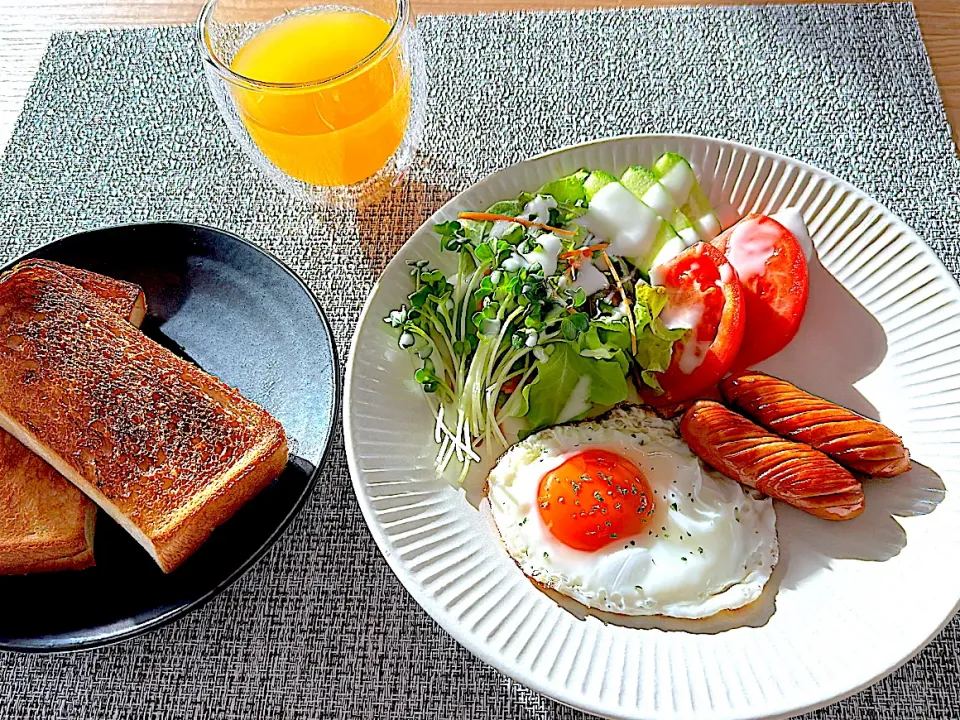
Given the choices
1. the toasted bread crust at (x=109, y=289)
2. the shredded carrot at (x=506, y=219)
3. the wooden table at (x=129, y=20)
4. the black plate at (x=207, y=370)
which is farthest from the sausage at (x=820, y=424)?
the toasted bread crust at (x=109, y=289)

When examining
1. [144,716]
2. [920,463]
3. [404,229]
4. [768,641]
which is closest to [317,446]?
[144,716]

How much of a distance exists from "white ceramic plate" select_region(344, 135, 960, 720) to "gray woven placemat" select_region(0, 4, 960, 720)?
7.5 inches

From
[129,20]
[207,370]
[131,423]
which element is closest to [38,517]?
[131,423]

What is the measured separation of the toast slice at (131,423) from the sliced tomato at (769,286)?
1.06 m

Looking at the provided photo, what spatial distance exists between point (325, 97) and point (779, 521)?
1.36 meters

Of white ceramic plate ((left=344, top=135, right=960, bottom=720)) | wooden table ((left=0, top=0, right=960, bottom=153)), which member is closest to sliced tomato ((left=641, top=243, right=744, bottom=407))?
white ceramic plate ((left=344, top=135, right=960, bottom=720))

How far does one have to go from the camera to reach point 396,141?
2.11 metres

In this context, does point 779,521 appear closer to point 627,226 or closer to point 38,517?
point 627,226

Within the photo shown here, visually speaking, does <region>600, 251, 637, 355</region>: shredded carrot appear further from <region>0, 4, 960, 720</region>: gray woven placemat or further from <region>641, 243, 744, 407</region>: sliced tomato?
<region>0, 4, 960, 720</region>: gray woven placemat

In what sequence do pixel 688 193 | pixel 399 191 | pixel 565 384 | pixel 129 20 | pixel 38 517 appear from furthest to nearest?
1. pixel 129 20
2. pixel 399 191
3. pixel 688 193
4. pixel 565 384
5. pixel 38 517

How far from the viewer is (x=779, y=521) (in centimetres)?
157

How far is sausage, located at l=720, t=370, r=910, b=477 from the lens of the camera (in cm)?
153

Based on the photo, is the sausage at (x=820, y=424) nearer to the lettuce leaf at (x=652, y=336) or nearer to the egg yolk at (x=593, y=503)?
the lettuce leaf at (x=652, y=336)

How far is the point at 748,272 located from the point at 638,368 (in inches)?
13.3
